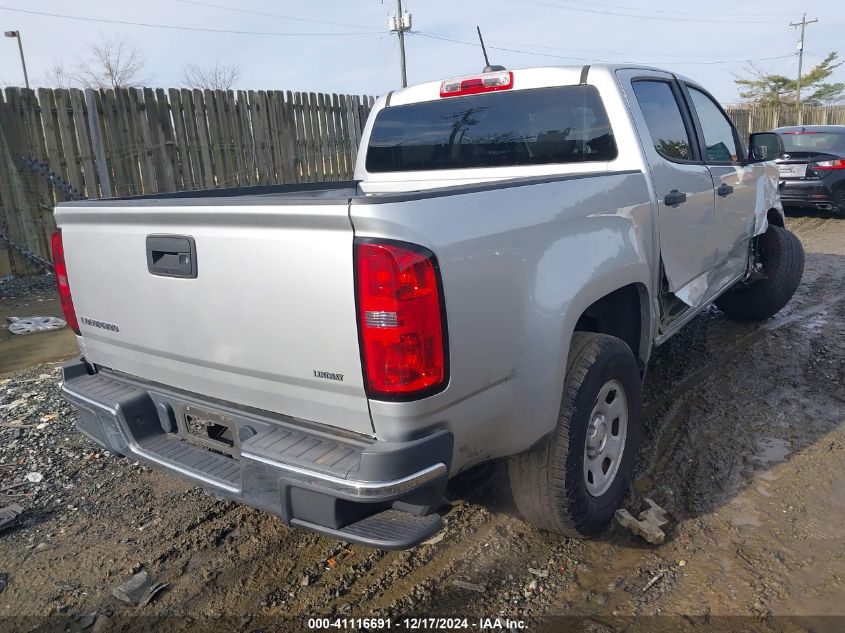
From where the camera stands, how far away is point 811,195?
10.5 meters

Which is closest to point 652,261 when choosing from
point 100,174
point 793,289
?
point 793,289

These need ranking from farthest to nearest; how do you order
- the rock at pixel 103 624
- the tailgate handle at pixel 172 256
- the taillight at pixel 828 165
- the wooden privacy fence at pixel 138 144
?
the taillight at pixel 828 165 → the wooden privacy fence at pixel 138 144 → the rock at pixel 103 624 → the tailgate handle at pixel 172 256

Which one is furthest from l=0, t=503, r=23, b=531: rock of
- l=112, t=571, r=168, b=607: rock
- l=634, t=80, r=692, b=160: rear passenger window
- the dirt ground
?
l=634, t=80, r=692, b=160: rear passenger window

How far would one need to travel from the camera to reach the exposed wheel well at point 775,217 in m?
5.59

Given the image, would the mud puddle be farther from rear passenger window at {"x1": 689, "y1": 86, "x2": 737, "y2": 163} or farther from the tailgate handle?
rear passenger window at {"x1": 689, "y1": 86, "x2": 737, "y2": 163}

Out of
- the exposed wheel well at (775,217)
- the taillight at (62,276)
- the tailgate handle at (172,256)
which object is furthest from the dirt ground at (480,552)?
the exposed wheel well at (775,217)

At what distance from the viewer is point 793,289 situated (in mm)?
5625

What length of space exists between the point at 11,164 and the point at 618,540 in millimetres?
7584

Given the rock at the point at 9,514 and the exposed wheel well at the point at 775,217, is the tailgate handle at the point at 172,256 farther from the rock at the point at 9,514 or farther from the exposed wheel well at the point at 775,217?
the exposed wheel well at the point at 775,217

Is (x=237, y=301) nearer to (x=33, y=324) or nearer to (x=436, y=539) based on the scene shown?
(x=436, y=539)

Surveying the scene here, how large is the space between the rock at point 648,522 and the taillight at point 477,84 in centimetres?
234

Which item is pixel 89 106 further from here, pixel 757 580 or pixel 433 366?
pixel 757 580

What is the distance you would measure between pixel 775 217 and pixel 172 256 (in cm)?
522

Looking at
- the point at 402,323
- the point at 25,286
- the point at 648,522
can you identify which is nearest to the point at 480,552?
the point at 648,522
